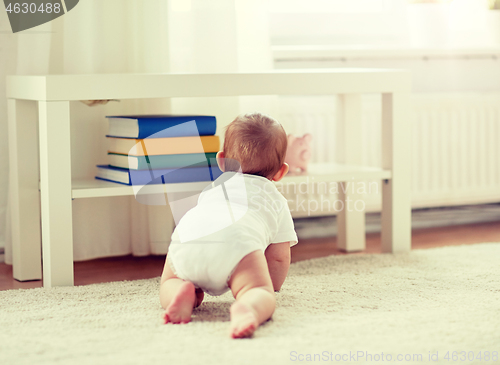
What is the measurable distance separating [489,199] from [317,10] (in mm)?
894

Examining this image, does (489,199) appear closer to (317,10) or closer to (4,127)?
(317,10)

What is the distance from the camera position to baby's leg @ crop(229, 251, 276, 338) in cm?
87

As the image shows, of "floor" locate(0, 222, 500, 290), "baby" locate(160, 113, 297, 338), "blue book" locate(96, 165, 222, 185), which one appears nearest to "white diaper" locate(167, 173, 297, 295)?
"baby" locate(160, 113, 297, 338)

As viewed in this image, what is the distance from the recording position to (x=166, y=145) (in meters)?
1.33

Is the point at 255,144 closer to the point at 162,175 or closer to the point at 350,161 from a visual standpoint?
the point at 162,175

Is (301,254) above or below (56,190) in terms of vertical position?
below

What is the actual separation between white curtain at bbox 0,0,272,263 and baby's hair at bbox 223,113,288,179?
19.6 inches

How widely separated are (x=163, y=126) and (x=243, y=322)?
1.96 feet

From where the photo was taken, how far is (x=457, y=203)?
82.5 inches

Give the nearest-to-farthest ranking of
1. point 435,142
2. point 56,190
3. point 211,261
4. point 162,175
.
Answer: point 211,261
point 56,190
point 162,175
point 435,142

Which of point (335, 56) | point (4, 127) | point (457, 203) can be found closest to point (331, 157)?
point (335, 56)

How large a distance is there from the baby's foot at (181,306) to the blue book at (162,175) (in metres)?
0.42

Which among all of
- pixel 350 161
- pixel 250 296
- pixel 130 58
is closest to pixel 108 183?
pixel 130 58

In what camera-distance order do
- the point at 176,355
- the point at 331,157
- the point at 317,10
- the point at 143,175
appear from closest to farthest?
the point at 176,355 < the point at 143,175 < the point at 331,157 < the point at 317,10
